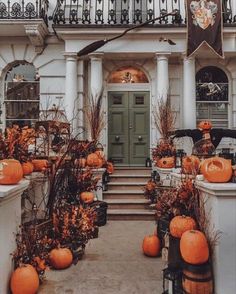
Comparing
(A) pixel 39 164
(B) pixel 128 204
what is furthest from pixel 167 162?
(A) pixel 39 164

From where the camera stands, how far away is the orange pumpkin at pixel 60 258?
14.7ft

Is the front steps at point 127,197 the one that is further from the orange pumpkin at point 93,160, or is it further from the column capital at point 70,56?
the column capital at point 70,56

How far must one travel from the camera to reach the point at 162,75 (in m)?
11.0

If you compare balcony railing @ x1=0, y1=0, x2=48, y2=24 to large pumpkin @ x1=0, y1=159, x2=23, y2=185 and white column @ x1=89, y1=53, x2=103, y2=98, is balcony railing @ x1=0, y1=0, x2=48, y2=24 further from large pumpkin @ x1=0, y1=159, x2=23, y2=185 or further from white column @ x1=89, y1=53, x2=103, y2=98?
large pumpkin @ x1=0, y1=159, x2=23, y2=185

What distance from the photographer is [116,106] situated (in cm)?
1202

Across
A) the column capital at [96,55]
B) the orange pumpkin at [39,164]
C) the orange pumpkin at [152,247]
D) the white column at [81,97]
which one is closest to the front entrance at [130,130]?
the white column at [81,97]

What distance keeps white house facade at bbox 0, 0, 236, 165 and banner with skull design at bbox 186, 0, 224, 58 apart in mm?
272

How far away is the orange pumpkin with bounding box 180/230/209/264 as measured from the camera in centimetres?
321

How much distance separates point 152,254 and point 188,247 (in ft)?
6.38

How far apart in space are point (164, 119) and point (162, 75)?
61.6 inches

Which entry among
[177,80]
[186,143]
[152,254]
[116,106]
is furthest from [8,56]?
[152,254]

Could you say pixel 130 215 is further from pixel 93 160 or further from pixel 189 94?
pixel 189 94


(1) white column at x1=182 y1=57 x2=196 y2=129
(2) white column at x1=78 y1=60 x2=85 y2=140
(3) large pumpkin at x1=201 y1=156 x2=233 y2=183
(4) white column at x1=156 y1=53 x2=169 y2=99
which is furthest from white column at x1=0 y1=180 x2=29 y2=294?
(1) white column at x1=182 y1=57 x2=196 y2=129

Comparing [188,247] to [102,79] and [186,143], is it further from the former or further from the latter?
[102,79]
